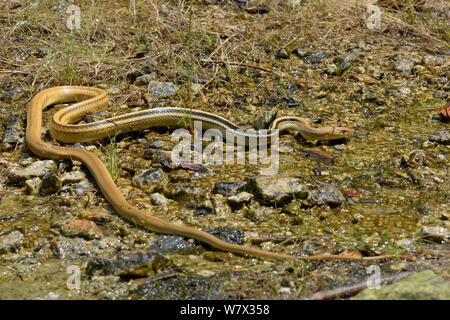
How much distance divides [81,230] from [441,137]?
3696 millimetres

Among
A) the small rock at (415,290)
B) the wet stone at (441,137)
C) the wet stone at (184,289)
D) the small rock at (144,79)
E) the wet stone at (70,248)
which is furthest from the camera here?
the small rock at (144,79)

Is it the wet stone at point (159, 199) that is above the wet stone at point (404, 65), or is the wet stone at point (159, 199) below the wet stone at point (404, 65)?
below

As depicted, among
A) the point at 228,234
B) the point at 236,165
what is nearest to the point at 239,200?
the point at 228,234

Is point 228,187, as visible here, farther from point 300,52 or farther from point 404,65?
point 404,65

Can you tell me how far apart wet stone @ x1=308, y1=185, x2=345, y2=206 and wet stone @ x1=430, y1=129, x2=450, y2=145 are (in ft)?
5.00

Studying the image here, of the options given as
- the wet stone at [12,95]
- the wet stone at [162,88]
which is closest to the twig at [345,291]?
the wet stone at [162,88]

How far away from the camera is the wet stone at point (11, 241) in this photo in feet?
11.4

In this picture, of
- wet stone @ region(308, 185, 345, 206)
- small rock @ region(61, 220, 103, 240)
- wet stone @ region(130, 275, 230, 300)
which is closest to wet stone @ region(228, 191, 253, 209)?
wet stone @ region(308, 185, 345, 206)

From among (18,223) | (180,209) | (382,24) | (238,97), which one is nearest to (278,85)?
(238,97)

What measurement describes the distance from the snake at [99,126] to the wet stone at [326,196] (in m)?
1.07

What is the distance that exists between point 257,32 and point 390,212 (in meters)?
3.85

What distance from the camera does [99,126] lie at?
5.01 m

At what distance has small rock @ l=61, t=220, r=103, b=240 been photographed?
363 centimetres

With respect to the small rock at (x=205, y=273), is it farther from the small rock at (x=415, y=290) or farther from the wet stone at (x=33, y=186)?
the wet stone at (x=33, y=186)
